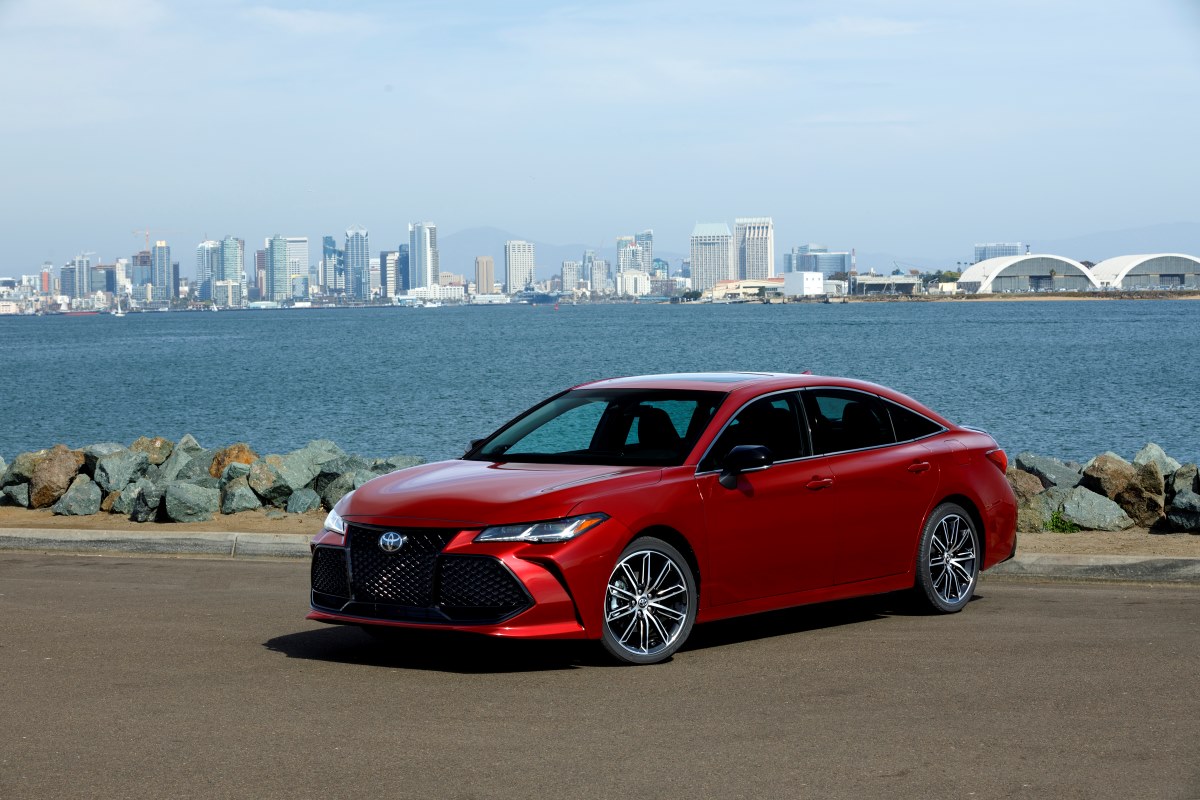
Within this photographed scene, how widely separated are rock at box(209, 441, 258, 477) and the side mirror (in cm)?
1260

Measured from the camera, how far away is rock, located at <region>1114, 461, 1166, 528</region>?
13.9 m

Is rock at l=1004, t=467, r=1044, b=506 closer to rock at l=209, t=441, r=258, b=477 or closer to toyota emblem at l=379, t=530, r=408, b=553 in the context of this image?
toyota emblem at l=379, t=530, r=408, b=553

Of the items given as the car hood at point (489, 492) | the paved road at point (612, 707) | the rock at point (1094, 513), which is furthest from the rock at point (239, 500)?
the rock at point (1094, 513)

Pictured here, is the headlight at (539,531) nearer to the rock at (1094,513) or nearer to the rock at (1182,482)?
the rock at (1094,513)

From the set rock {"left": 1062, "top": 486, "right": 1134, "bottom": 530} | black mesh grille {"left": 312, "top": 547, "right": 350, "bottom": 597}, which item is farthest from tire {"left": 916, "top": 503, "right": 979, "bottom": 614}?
rock {"left": 1062, "top": 486, "right": 1134, "bottom": 530}

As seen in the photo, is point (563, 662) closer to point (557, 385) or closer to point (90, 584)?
point (90, 584)

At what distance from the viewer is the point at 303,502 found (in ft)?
50.4

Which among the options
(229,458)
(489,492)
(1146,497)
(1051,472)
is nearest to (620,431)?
(489,492)

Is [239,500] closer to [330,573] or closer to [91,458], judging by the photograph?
[91,458]

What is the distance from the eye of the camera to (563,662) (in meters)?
8.05

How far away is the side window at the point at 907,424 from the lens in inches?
A: 376

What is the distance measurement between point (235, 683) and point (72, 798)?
207 cm

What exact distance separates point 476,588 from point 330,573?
3.19 ft

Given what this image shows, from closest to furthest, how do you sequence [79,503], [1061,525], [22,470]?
[1061,525]
[79,503]
[22,470]
